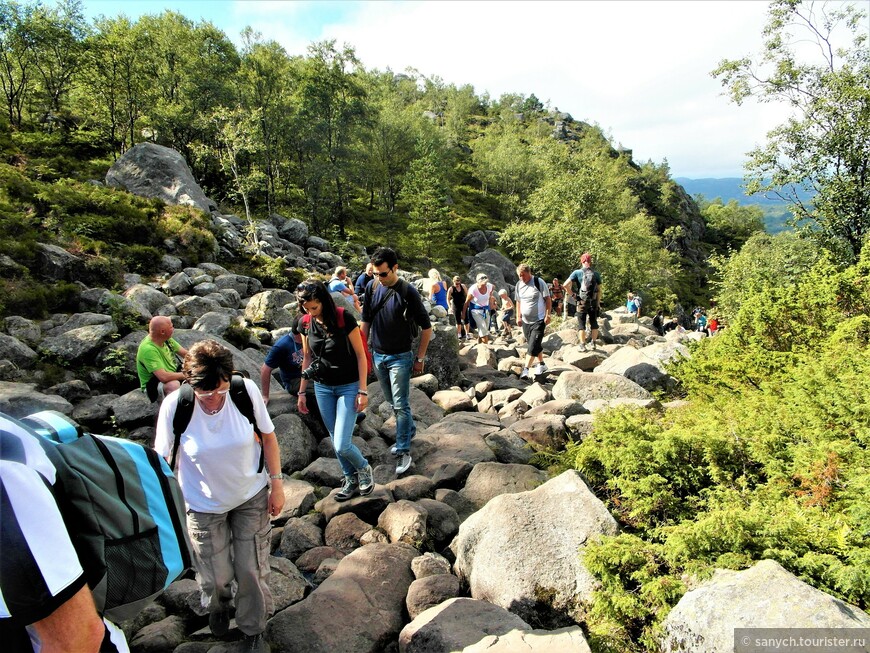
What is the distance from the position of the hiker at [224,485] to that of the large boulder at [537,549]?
6.25 ft

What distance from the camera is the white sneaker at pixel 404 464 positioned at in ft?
23.0

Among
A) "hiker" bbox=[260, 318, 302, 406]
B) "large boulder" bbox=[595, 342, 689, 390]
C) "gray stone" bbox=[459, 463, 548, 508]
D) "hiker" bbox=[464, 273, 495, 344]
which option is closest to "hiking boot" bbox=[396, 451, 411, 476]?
"gray stone" bbox=[459, 463, 548, 508]

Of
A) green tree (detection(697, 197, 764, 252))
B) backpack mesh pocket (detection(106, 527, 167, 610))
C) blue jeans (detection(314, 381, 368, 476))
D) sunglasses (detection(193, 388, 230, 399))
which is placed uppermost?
green tree (detection(697, 197, 764, 252))

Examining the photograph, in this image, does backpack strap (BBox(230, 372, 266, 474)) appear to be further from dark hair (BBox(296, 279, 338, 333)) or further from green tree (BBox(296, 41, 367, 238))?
green tree (BBox(296, 41, 367, 238))

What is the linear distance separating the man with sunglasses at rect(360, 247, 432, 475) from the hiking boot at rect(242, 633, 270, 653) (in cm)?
339

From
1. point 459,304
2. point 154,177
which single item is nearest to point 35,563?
point 459,304

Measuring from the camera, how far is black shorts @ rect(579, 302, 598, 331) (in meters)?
13.9

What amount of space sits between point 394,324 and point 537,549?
3.27 meters

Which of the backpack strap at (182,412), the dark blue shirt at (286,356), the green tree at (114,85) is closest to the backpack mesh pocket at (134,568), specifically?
the backpack strap at (182,412)

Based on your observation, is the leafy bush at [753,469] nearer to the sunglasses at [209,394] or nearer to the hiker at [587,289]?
the sunglasses at [209,394]

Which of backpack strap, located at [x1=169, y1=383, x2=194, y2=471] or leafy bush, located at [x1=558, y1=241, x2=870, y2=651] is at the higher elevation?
backpack strap, located at [x1=169, y1=383, x2=194, y2=471]

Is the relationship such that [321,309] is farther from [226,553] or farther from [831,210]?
[831,210]

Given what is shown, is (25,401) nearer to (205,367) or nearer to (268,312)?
(205,367)

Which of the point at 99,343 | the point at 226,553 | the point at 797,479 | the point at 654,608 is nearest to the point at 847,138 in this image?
the point at 797,479
